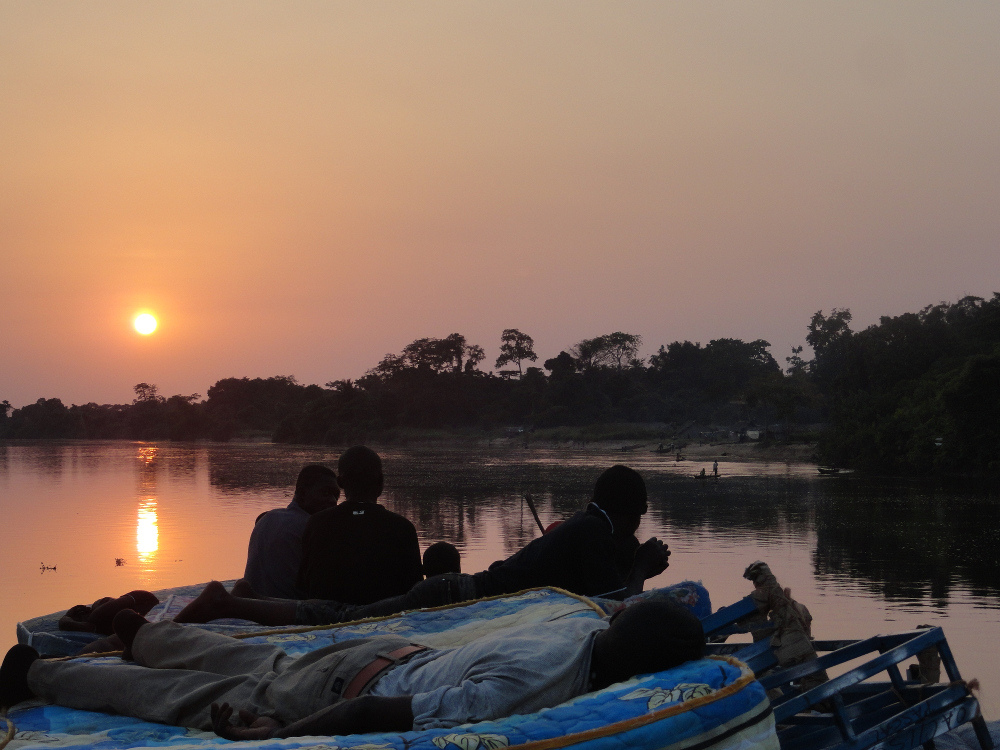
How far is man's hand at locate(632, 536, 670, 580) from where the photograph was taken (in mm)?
4227

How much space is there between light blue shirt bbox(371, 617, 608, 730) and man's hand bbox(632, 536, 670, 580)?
1.58 metres

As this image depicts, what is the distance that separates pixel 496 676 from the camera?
2418 millimetres

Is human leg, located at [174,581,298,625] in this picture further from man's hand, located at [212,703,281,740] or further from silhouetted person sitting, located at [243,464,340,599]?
man's hand, located at [212,703,281,740]

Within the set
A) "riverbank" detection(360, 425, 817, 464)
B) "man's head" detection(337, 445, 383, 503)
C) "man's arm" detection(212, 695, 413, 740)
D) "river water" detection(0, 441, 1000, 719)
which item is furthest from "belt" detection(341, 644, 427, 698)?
"riverbank" detection(360, 425, 817, 464)

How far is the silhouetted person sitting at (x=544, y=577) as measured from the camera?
399 cm

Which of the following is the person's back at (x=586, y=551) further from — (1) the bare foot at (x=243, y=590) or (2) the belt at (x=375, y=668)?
(2) the belt at (x=375, y=668)

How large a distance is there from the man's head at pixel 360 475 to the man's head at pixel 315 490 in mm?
Answer: 424

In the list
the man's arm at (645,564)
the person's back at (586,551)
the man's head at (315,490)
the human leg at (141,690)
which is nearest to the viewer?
the human leg at (141,690)

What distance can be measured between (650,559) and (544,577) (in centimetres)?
53

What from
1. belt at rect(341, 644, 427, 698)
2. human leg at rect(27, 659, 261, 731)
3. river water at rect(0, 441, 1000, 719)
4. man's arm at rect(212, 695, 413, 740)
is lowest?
river water at rect(0, 441, 1000, 719)

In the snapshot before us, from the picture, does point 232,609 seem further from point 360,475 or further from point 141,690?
point 141,690

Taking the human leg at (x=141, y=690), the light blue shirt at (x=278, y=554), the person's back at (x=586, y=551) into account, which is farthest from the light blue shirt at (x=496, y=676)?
the light blue shirt at (x=278, y=554)

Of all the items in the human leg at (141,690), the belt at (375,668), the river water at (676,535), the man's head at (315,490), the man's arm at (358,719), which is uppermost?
the man's head at (315,490)

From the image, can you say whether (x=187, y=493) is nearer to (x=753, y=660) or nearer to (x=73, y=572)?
(x=73, y=572)
